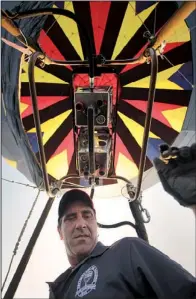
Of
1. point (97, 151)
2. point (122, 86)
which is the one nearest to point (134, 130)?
point (122, 86)

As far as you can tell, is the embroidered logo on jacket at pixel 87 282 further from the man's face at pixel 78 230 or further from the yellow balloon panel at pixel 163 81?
the yellow balloon panel at pixel 163 81

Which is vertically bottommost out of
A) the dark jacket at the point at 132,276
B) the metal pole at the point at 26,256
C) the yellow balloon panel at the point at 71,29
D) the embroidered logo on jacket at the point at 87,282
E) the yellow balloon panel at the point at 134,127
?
the metal pole at the point at 26,256

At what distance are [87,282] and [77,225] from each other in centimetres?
40

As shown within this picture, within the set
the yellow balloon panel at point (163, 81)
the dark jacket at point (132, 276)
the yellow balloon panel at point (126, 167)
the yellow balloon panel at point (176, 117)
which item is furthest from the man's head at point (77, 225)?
the yellow balloon panel at point (176, 117)

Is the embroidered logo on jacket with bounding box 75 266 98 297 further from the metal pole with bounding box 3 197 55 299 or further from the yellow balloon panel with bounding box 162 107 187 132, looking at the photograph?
the yellow balloon panel with bounding box 162 107 187 132

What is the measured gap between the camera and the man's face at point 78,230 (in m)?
1.60

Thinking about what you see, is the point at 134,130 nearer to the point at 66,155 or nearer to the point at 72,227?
the point at 66,155

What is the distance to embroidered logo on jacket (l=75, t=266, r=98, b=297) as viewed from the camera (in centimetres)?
126

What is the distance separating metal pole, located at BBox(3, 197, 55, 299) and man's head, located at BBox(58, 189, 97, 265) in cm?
53

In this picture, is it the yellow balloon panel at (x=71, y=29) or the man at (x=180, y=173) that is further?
the yellow balloon panel at (x=71, y=29)

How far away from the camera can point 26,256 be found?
7.22 feet

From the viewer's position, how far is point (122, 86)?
2936 millimetres

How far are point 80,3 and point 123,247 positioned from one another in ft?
6.88

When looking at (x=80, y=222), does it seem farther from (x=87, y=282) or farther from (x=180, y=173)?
(x=180, y=173)
